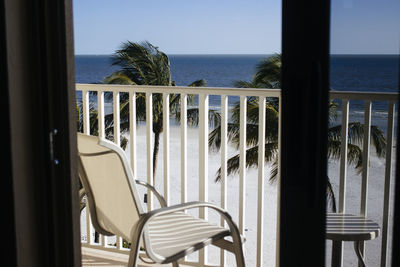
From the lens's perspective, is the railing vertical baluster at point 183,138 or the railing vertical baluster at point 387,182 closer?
the railing vertical baluster at point 387,182

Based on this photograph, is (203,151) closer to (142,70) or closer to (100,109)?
(100,109)

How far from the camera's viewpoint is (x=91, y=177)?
8.34 feet

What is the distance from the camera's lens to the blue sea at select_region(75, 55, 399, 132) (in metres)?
1.26

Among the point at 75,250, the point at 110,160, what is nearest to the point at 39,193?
the point at 75,250

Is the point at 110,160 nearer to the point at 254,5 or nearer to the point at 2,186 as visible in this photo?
the point at 2,186

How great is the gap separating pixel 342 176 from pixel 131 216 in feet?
4.17

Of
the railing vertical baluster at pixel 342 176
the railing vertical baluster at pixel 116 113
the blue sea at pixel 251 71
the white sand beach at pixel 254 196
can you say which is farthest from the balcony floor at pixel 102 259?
the blue sea at pixel 251 71

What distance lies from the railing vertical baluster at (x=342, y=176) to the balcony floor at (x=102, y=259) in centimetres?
194

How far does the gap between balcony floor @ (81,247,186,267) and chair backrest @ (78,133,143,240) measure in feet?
2.28

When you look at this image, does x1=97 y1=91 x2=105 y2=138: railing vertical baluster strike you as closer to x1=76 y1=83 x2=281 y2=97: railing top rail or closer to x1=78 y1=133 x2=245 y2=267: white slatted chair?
x1=76 y1=83 x2=281 y2=97: railing top rail

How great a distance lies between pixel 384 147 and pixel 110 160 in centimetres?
141

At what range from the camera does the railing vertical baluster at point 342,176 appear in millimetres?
1340

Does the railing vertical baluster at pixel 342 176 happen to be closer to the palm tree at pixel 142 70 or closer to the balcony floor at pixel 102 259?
the balcony floor at pixel 102 259

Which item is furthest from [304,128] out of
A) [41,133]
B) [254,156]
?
[254,156]
